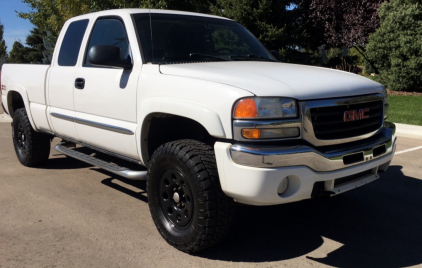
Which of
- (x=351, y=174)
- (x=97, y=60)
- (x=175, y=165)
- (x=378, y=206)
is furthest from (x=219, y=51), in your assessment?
(x=378, y=206)

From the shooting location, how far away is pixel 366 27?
17156 millimetres

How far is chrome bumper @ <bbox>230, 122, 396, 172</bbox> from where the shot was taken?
299cm

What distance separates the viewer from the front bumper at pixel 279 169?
2.99m

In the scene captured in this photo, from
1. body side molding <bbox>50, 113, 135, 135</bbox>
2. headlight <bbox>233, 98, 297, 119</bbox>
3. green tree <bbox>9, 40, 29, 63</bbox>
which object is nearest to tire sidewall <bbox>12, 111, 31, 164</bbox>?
body side molding <bbox>50, 113, 135, 135</bbox>

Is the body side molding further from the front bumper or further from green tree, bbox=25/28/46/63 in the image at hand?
green tree, bbox=25/28/46/63

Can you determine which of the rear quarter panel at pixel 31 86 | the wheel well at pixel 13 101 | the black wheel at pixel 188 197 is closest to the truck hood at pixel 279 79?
the black wheel at pixel 188 197

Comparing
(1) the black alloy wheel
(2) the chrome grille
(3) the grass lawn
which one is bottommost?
(3) the grass lawn

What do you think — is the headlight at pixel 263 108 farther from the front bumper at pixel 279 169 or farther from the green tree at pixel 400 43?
the green tree at pixel 400 43

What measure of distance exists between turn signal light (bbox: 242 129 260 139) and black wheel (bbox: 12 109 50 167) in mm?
3962

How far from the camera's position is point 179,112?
3434mm

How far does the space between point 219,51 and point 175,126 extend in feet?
3.21

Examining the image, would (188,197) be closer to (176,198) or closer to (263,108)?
(176,198)

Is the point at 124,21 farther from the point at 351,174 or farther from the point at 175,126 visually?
the point at 351,174

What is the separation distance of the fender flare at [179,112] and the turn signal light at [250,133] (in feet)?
0.52
